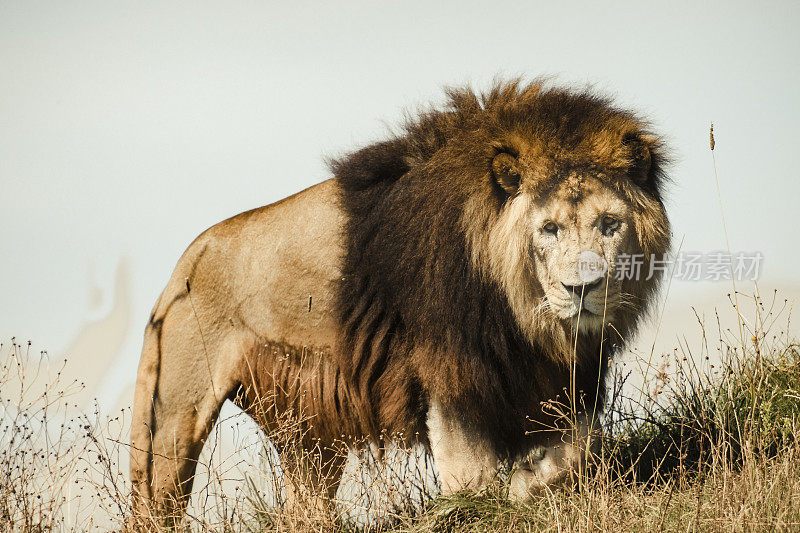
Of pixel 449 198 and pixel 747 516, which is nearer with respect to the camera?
pixel 747 516

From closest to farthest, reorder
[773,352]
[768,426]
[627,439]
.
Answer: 1. [768,426]
2. [627,439]
3. [773,352]

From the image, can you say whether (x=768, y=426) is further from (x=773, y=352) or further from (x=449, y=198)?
(x=449, y=198)

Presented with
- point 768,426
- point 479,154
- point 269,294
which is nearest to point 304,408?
point 269,294

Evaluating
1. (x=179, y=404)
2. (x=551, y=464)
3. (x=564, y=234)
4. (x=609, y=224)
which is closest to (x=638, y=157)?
(x=609, y=224)

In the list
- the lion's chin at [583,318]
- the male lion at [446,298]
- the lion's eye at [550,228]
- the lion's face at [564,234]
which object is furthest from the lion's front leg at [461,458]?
the lion's eye at [550,228]

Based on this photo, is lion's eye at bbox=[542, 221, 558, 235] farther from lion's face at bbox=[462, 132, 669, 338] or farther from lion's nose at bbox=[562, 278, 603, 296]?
lion's nose at bbox=[562, 278, 603, 296]

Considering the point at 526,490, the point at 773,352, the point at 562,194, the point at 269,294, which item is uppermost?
the point at 562,194

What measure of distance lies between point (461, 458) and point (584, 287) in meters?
1.11

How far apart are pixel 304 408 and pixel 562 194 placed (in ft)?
6.44

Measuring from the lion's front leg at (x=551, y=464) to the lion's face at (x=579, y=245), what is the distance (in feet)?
2.09

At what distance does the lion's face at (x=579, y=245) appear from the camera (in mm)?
4102

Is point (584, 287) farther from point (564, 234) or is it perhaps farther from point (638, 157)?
point (638, 157)

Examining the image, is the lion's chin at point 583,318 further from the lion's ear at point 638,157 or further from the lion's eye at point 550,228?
the lion's ear at point 638,157

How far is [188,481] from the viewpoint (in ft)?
17.8
